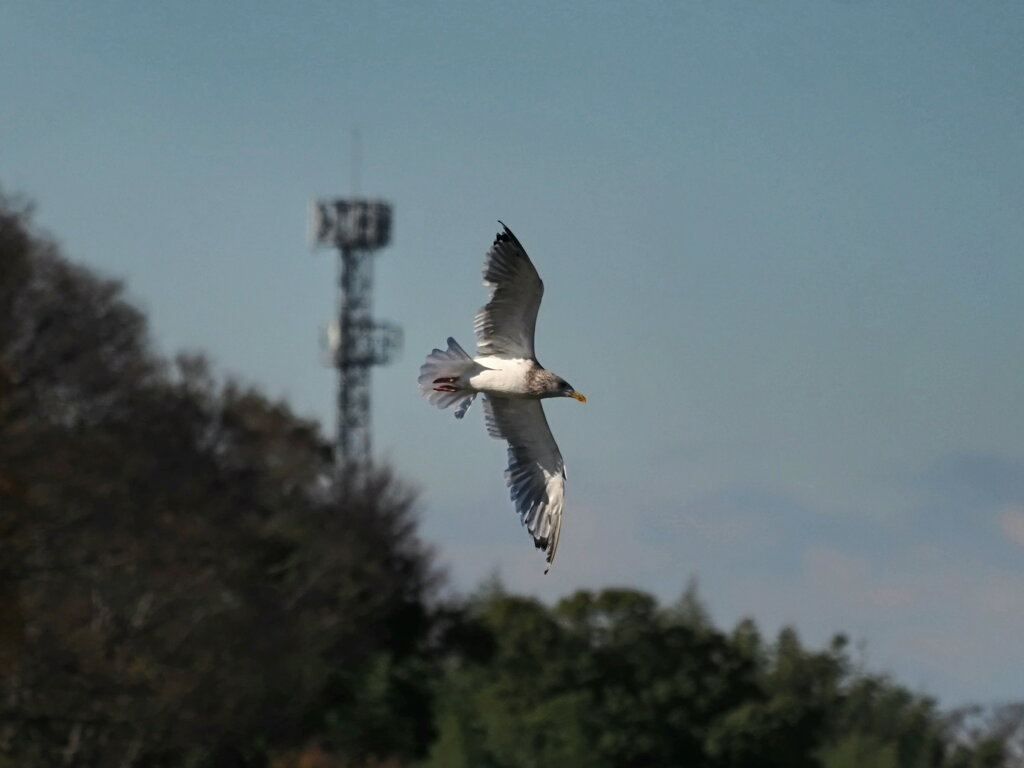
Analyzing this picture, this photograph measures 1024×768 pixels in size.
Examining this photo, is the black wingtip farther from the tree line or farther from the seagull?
the tree line

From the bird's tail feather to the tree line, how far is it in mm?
22028

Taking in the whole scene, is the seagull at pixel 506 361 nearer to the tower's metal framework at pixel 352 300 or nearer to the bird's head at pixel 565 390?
the bird's head at pixel 565 390

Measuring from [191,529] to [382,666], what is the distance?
759 centimetres

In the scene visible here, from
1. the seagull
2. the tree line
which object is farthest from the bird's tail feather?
the tree line

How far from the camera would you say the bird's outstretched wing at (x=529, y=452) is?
19.9 metres

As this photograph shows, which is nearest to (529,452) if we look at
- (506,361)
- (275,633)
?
(506,361)

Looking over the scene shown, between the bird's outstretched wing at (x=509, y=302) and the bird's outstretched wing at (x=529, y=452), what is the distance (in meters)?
0.67

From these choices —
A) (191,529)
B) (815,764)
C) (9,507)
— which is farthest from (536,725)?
(9,507)

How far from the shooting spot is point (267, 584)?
5228cm

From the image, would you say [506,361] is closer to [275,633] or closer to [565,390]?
[565,390]

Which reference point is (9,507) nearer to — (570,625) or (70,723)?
(70,723)

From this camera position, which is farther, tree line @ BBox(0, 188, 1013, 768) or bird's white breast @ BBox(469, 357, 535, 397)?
tree line @ BBox(0, 188, 1013, 768)

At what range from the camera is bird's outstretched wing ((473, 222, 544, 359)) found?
19.2m

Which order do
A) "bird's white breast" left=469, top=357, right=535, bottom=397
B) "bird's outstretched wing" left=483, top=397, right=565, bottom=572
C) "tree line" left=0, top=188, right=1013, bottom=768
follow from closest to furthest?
"bird's white breast" left=469, top=357, right=535, bottom=397 < "bird's outstretched wing" left=483, top=397, right=565, bottom=572 < "tree line" left=0, top=188, right=1013, bottom=768
